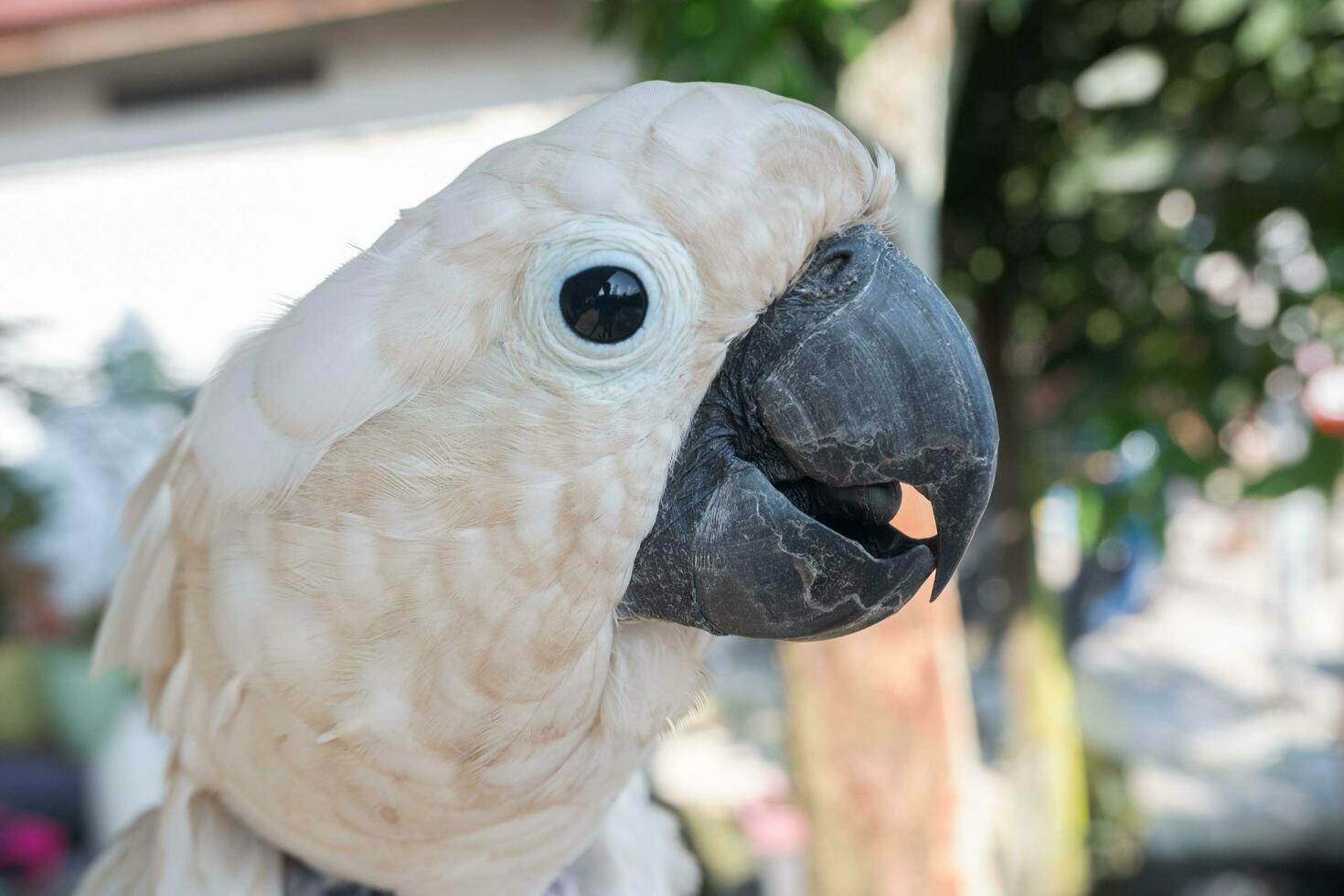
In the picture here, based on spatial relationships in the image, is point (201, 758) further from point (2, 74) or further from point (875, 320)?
point (2, 74)

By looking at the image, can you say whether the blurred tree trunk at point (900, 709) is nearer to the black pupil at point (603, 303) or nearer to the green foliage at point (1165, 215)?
the green foliage at point (1165, 215)

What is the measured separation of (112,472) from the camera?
3.11 meters

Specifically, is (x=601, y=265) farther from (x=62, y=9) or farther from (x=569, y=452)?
(x=62, y=9)

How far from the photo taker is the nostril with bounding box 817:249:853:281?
29.6 inches

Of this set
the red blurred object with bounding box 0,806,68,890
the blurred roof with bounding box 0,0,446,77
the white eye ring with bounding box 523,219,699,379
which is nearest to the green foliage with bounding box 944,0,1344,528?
the white eye ring with bounding box 523,219,699,379

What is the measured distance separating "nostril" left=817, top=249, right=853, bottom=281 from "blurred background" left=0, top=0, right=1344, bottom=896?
406 millimetres

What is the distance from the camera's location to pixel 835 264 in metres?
0.75

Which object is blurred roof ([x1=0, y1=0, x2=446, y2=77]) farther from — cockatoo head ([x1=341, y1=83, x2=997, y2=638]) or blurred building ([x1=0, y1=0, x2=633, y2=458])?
cockatoo head ([x1=341, y1=83, x2=997, y2=638])

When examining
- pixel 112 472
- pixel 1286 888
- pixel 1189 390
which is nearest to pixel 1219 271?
pixel 1189 390

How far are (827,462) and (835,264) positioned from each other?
6.5 inches

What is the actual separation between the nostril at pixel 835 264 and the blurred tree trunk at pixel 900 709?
2.76 ft

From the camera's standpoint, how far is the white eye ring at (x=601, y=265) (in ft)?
2.24

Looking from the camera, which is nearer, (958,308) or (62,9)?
(958,308)

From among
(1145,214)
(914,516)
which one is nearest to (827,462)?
(914,516)
